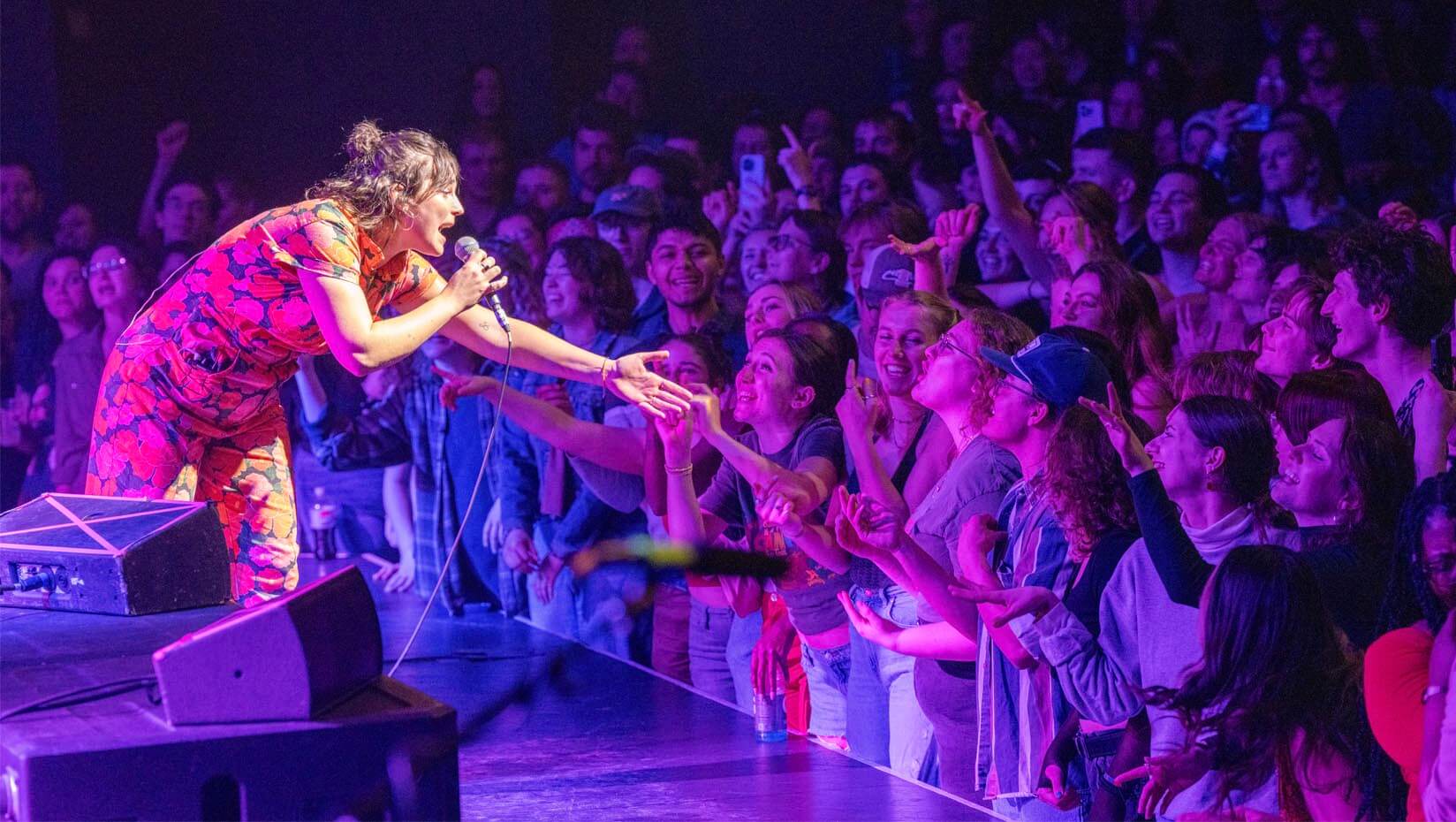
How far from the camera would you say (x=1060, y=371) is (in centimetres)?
251

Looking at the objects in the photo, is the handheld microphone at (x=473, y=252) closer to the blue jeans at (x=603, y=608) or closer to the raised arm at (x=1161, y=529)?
the raised arm at (x=1161, y=529)

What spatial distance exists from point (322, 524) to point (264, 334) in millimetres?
3197

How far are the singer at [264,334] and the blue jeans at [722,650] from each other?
995mm

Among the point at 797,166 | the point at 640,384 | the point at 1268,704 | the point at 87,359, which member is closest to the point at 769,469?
the point at 640,384

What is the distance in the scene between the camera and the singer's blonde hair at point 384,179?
2.50 meters

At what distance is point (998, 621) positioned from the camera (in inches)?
90.4

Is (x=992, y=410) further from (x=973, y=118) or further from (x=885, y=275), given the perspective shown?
(x=973, y=118)

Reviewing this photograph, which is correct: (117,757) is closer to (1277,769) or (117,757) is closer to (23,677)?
(23,677)

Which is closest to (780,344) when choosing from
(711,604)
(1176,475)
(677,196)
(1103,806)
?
(711,604)

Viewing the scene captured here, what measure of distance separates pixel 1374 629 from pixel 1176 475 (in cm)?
38

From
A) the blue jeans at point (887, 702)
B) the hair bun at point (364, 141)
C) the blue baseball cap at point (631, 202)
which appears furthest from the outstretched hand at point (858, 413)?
the blue baseball cap at point (631, 202)

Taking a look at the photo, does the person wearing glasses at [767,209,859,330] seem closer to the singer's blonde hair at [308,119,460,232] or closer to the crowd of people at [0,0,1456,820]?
the crowd of people at [0,0,1456,820]

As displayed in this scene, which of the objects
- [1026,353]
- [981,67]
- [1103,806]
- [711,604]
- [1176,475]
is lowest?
[1103,806]

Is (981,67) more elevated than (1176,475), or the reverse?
(981,67)
